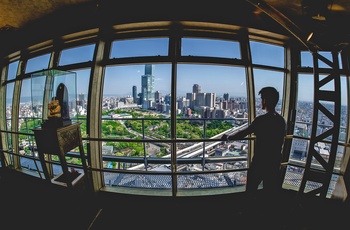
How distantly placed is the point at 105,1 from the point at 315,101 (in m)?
3.97

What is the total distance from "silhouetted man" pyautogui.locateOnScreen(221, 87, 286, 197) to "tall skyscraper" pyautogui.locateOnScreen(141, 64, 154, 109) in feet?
6.39

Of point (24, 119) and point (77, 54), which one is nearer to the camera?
point (77, 54)

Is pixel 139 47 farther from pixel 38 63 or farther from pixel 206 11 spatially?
pixel 38 63

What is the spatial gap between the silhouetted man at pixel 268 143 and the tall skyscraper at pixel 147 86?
1.95 m

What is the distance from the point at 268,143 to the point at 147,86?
2.30 meters

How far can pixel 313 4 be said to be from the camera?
182 cm

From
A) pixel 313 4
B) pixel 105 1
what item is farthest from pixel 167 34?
pixel 313 4

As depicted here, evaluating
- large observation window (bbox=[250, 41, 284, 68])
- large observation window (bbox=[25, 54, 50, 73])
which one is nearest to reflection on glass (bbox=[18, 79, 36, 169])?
large observation window (bbox=[25, 54, 50, 73])

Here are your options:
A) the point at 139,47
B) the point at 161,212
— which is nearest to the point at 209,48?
the point at 139,47

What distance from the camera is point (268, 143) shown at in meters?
1.50

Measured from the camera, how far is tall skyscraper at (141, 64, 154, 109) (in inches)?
112

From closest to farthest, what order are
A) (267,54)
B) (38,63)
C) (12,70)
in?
(267,54) < (38,63) < (12,70)

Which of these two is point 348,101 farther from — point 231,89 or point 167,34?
point 167,34

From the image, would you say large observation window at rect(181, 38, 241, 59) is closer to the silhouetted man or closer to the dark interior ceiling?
the dark interior ceiling
